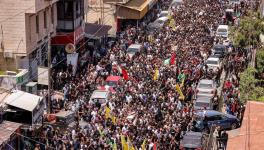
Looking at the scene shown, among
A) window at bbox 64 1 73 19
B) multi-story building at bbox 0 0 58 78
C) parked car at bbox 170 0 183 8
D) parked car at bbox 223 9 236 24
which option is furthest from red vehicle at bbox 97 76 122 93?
parked car at bbox 170 0 183 8

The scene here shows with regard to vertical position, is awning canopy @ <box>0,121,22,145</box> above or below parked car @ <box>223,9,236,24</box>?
below

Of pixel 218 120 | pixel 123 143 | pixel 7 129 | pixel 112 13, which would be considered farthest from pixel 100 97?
pixel 112 13

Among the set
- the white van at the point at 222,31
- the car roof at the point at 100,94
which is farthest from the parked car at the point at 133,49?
the car roof at the point at 100,94

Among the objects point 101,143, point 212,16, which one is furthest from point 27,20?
point 212,16

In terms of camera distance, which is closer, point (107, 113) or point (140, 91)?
point (107, 113)

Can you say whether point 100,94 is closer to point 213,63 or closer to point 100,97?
point 100,97

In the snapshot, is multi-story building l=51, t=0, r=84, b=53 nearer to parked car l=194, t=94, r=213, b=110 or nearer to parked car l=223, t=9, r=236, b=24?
parked car l=194, t=94, r=213, b=110
